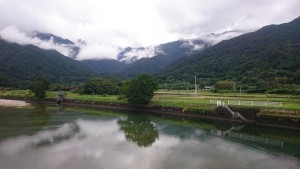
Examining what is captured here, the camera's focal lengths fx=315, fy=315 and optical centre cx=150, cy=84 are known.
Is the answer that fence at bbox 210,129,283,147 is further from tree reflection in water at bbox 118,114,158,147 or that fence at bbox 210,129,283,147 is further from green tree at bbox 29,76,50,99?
green tree at bbox 29,76,50,99

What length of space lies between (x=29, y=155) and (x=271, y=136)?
99.7 feet

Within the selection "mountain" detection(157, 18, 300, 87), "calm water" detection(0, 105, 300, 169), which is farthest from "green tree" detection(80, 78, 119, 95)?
"calm water" detection(0, 105, 300, 169)

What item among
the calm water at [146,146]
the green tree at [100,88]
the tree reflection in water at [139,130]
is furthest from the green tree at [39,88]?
the tree reflection in water at [139,130]

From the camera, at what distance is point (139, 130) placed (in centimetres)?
4988

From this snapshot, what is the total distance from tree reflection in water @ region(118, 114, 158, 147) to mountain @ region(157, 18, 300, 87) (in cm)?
4451

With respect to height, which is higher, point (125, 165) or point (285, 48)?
point (285, 48)

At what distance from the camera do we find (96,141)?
41469mm

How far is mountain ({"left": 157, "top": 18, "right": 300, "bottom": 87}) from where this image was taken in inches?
4517

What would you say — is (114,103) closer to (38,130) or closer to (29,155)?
(38,130)

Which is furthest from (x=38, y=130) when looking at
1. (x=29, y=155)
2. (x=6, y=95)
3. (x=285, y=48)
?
(x=285, y=48)

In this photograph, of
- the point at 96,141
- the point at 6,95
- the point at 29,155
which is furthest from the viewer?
the point at 6,95

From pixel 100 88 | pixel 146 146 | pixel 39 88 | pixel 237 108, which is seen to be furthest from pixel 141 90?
pixel 39 88

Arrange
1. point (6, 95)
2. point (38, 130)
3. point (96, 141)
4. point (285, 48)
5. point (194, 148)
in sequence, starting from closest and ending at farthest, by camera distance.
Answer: point (194, 148) < point (96, 141) < point (38, 130) < point (6, 95) < point (285, 48)

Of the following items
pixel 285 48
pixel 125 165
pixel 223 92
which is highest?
pixel 285 48
